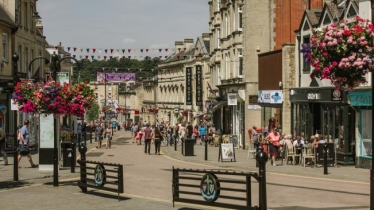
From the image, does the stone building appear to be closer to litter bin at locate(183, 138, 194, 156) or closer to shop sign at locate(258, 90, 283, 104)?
shop sign at locate(258, 90, 283, 104)

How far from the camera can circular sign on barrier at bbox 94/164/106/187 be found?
1714cm

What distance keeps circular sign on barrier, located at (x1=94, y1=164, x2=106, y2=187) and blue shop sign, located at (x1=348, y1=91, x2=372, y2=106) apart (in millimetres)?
12774

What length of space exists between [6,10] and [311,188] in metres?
30.2

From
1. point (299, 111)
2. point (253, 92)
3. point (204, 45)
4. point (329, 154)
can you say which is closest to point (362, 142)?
point (329, 154)

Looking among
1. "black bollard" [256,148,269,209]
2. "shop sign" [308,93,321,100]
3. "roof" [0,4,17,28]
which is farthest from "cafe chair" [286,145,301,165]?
"roof" [0,4,17,28]

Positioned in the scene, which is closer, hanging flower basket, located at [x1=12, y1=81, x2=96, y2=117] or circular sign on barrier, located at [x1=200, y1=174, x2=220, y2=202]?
circular sign on barrier, located at [x1=200, y1=174, x2=220, y2=202]

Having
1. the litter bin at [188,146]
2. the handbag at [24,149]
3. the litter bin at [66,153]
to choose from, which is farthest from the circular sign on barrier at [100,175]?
the litter bin at [188,146]

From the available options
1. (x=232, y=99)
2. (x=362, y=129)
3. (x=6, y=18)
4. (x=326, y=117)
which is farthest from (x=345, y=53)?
(x=6, y=18)

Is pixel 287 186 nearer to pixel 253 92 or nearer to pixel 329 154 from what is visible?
pixel 329 154

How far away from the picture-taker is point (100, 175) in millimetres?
17234

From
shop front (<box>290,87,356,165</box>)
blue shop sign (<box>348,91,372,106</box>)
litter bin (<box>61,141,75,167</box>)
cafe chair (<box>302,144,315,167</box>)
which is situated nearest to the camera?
blue shop sign (<box>348,91,372,106</box>)

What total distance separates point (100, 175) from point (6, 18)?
27585 mm

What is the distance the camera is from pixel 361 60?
13508mm

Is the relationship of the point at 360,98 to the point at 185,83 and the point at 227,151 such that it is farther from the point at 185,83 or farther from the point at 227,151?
the point at 185,83
